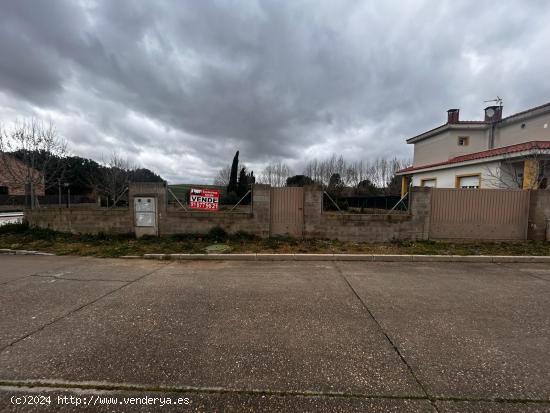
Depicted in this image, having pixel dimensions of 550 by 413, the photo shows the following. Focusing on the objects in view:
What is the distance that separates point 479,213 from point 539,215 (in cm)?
212

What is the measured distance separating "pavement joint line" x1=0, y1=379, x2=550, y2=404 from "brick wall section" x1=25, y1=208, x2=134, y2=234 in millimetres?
7395

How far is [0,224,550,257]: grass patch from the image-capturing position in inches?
285

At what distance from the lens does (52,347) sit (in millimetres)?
2652

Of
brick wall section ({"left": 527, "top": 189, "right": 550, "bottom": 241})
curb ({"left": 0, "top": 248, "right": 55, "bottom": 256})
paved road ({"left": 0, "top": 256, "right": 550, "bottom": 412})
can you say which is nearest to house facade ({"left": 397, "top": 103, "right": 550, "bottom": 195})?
brick wall section ({"left": 527, "top": 189, "right": 550, "bottom": 241})

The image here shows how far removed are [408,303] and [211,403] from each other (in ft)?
11.0

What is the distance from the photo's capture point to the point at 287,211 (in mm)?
8523

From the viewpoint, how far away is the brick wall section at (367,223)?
8.35m

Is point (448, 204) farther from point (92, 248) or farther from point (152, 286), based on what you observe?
point (92, 248)

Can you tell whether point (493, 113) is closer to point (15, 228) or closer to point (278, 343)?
point (278, 343)

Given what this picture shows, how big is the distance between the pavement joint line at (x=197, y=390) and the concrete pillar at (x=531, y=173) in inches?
570

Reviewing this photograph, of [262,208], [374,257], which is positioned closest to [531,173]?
[374,257]

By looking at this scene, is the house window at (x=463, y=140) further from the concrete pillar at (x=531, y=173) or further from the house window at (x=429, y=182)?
the concrete pillar at (x=531, y=173)

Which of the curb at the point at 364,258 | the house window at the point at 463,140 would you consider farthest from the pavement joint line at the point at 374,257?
the house window at the point at 463,140

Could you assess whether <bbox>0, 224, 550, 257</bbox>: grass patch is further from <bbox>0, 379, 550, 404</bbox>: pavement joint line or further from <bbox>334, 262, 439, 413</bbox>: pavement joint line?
<bbox>0, 379, 550, 404</bbox>: pavement joint line
